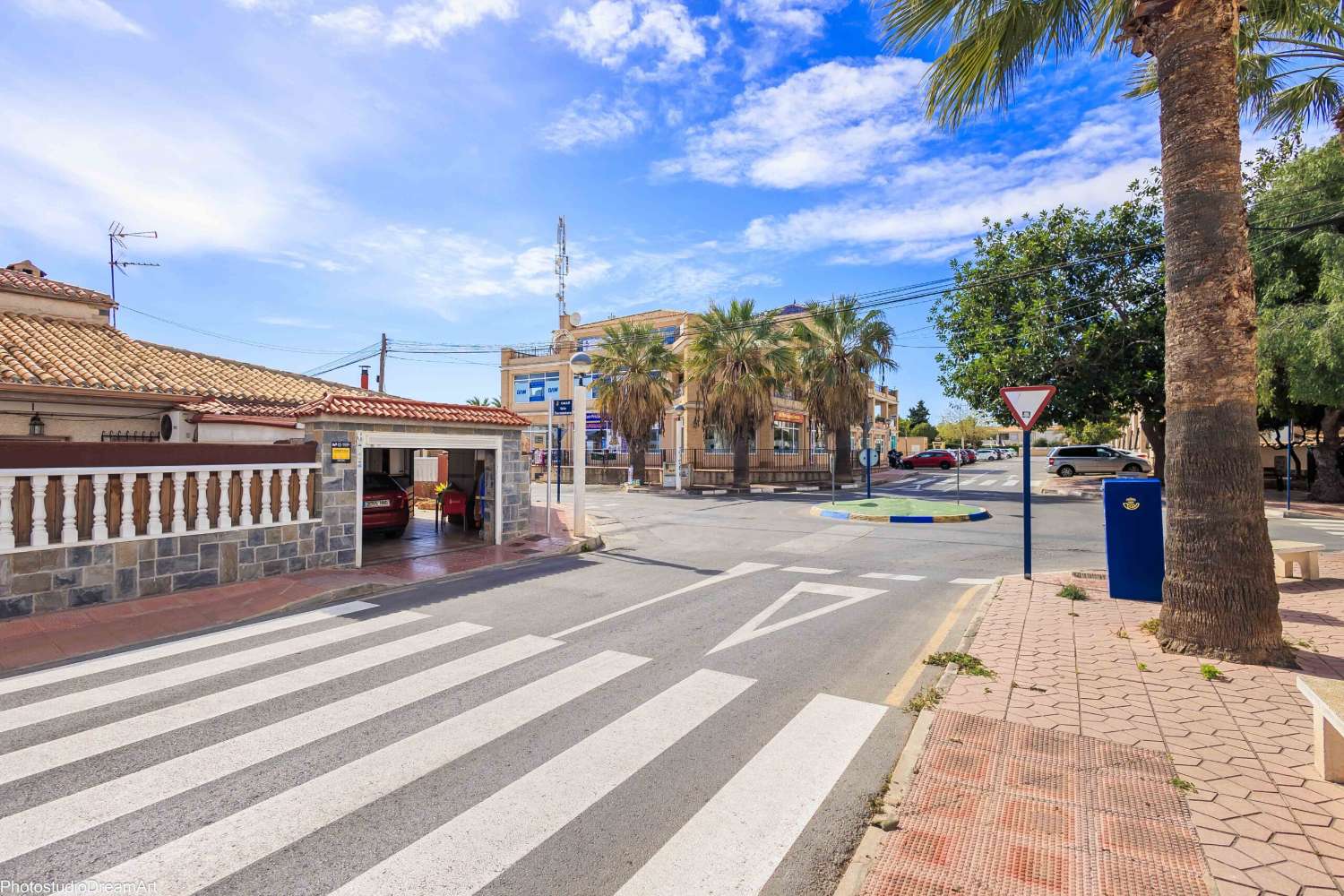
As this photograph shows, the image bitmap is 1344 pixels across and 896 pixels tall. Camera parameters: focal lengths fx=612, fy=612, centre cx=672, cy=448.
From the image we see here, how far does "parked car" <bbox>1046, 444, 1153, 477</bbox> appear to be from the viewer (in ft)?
101

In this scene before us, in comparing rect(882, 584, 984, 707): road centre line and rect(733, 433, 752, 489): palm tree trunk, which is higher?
rect(733, 433, 752, 489): palm tree trunk

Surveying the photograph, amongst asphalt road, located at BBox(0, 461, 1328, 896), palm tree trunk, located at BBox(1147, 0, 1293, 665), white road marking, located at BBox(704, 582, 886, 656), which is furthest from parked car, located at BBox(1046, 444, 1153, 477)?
palm tree trunk, located at BBox(1147, 0, 1293, 665)

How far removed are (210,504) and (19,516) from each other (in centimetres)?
176

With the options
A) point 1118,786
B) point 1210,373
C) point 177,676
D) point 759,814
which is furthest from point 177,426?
point 1210,373

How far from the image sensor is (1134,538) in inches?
278

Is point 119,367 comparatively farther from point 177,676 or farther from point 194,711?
point 194,711

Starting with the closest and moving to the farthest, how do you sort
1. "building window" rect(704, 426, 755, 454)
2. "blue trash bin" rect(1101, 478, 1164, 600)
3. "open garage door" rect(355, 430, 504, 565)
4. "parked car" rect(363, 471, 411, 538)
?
"blue trash bin" rect(1101, 478, 1164, 600) < "open garage door" rect(355, 430, 504, 565) < "parked car" rect(363, 471, 411, 538) < "building window" rect(704, 426, 755, 454)

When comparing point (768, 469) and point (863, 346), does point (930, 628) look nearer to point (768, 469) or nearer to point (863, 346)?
point (863, 346)

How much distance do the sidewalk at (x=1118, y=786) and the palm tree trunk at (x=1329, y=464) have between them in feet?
69.3

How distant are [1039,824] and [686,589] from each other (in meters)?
5.59

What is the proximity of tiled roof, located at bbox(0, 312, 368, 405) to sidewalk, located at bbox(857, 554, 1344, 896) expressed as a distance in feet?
44.0

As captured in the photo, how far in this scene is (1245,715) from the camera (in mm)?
4000

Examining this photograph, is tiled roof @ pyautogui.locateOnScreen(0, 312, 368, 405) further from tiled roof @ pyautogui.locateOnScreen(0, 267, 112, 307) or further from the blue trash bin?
the blue trash bin

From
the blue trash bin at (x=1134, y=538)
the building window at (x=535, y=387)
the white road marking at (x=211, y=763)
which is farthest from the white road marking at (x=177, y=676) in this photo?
the building window at (x=535, y=387)
